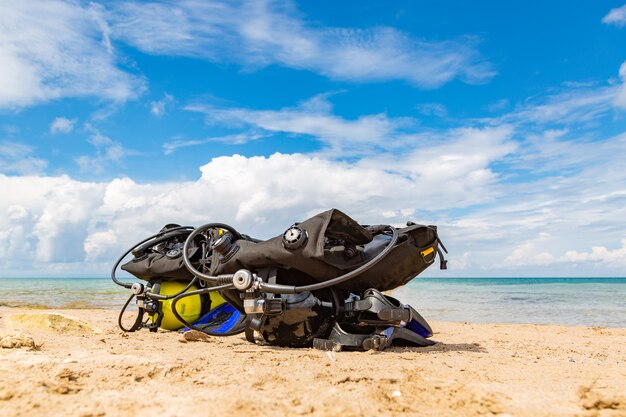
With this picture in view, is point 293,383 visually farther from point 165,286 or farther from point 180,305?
point 165,286

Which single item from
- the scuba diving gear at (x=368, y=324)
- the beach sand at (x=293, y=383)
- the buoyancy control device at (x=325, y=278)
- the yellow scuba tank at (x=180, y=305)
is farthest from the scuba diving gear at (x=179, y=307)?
the scuba diving gear at (x=368, y=324)

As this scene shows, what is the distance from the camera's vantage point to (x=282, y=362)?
2.96 metres

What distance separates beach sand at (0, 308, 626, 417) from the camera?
1.94 meters

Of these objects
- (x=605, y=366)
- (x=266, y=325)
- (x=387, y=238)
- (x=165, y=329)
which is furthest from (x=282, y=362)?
(x=165, y=329)

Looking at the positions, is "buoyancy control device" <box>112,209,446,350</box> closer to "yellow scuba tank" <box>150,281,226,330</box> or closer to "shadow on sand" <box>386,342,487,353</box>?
"shadow on sand" <box>386,342,487,353</box>

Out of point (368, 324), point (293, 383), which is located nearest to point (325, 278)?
point (368, 324)

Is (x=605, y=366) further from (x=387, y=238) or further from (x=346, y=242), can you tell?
(x=346, y=242)

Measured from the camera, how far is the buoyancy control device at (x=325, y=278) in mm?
3324

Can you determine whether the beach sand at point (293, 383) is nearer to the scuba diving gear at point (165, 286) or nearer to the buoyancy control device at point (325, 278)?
the buoyancy control device at point (325, 278)

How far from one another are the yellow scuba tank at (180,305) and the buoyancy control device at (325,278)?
106 cm

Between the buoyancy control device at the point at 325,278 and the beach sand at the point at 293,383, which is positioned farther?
the buoyancy control device at the point at 325,278

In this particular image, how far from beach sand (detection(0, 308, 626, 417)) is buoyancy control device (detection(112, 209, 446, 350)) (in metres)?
0.22

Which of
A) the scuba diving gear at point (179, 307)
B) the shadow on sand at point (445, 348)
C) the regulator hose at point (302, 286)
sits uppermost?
the regulator hose at point (302, 286)

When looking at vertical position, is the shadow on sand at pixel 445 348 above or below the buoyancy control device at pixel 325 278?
below
